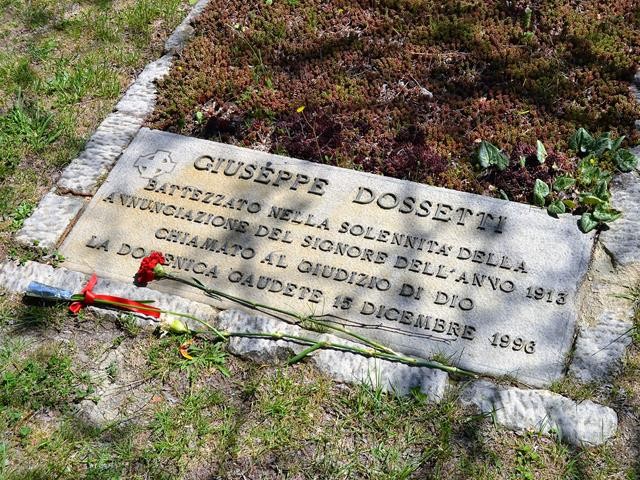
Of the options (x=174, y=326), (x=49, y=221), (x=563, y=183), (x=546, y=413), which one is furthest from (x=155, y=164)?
(x=546, y=413)

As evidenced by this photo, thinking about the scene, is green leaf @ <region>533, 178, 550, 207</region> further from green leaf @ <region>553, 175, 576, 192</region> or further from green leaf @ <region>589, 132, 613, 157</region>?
green leaf @ <region>589, 132, 613, 157</region>

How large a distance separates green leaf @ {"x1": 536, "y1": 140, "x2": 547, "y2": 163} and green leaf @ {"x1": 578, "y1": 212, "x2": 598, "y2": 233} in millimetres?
518

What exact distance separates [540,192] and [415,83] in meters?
1.33

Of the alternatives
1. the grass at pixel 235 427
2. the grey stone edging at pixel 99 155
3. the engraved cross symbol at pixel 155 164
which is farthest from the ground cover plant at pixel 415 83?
the grass at pixel 235 427

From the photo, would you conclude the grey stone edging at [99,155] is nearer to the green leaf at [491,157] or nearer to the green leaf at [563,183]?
the green leaf at [491,157]

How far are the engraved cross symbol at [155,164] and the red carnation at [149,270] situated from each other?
73 centimetres

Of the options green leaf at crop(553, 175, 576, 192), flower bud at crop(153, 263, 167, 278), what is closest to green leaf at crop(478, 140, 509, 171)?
green leaf at crop(553, 175, 576, 192)

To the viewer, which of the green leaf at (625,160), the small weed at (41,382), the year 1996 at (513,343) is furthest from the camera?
the green leaf at (625,160)

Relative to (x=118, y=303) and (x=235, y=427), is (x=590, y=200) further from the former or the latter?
(x=118, y=303)

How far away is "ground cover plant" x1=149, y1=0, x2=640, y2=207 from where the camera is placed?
473 centimetres

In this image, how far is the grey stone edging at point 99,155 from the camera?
14.4ft

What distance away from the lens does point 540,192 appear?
4363 millimetres

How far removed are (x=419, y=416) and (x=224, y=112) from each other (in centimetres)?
258

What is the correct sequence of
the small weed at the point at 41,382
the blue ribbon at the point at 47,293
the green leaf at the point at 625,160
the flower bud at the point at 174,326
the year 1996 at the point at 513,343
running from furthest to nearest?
the green leaf at the point at 625,160 < the blue ribbon at the point at 47,293 < the flower bud at the point at 174,326 < the year 1996 at the point at 513,343 < the small weed at the point at 41,382
